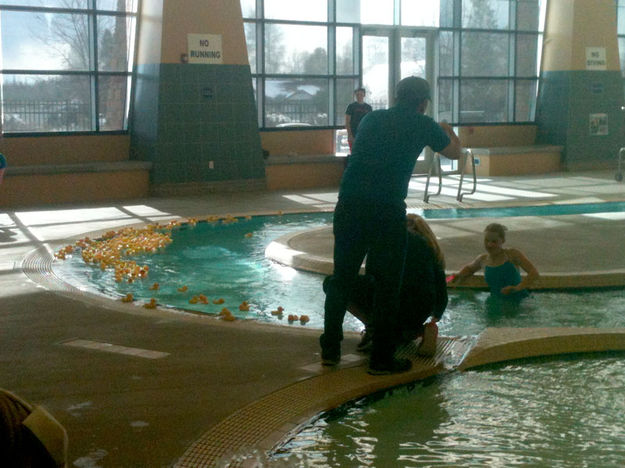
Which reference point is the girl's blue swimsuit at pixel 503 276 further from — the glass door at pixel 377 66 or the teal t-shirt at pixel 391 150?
the glass door at pixel 377 66

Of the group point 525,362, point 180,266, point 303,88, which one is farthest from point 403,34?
point 525,362

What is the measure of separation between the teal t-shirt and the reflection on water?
0.94 meters

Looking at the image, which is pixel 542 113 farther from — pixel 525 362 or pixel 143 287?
pixel 525 362

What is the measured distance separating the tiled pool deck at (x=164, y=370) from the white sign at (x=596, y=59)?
11.5 metres

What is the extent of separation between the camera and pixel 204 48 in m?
14.0

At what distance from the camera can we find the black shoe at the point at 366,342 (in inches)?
181

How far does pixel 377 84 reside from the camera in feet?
56.9

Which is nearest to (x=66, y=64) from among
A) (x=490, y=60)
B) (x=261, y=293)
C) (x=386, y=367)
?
(x=261, y=293)

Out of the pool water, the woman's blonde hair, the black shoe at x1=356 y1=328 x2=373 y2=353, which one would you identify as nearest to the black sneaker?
the black shoe at x1=356 y1=328 x2=373 y2=353

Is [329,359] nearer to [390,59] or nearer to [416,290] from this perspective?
[416,290]

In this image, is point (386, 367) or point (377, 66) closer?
point (386, 367)

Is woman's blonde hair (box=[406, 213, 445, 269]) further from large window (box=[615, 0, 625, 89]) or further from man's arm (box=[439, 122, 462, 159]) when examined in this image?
large window (box=[615, 0, 625, 89])

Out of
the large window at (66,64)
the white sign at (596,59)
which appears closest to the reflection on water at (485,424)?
the large window at (66,64)

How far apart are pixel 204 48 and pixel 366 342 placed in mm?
10173
